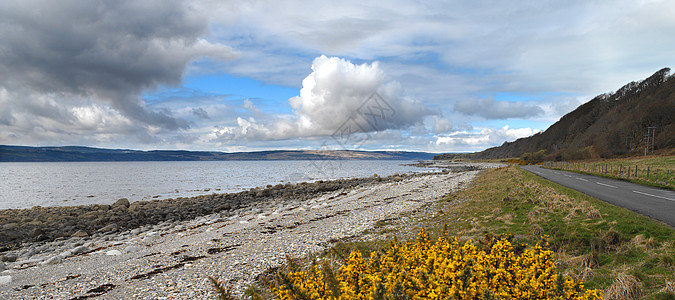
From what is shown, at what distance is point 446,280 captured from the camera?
14.1 feet

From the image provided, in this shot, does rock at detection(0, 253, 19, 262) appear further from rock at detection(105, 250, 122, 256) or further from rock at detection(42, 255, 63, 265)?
rock at detection(105, 250, 122, 256)

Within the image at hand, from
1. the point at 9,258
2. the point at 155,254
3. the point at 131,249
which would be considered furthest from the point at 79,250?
the point at 155,254

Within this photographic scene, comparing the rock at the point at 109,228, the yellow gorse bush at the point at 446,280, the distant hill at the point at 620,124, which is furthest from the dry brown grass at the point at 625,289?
the distant hill at the point at 620,124

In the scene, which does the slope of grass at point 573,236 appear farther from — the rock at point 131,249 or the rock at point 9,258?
the rock at point 9,258

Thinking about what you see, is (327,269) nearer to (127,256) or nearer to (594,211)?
(594,211)

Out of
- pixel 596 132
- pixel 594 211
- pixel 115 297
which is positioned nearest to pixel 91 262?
pixel 115 297

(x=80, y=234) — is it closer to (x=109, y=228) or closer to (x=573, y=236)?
(x=109, y=228)

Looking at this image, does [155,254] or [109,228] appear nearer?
[155,254]

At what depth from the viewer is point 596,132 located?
108688 millimetres

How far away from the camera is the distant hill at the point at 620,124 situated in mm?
84481

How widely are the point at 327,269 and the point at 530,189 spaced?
2073 centimetres

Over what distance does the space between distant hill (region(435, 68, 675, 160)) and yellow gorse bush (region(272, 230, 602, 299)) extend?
97537 mm

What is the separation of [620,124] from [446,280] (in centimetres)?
12442

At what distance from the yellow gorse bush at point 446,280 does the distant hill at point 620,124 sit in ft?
320
